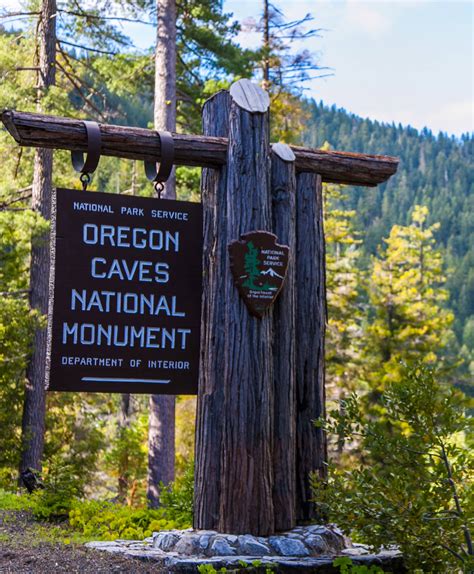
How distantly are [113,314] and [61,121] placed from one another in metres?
1.33

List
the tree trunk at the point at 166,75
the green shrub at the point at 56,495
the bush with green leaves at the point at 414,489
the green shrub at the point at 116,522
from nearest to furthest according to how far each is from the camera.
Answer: the bush with green leaves at the point at 414,489 < the green shrub at the point at 116,522 < the green shrub at the point at 56,495 < the tree trunk at the point at 166,75

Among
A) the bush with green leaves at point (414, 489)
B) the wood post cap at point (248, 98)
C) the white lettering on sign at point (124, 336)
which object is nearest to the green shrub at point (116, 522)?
the white lettering on sign at point (124, 336)

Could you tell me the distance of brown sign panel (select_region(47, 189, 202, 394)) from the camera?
5309mm

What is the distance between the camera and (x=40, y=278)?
14.9 metres

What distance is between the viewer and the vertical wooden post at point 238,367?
5.40 meters

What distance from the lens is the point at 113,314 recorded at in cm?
541

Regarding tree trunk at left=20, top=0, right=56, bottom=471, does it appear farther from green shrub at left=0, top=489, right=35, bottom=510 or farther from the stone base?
the stone base

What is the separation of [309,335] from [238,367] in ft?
2.43

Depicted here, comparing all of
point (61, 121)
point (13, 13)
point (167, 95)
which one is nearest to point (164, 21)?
point (167, 95)

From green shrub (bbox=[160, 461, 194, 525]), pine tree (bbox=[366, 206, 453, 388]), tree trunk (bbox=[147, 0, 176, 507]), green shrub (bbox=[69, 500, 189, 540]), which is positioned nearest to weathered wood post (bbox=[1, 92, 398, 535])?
green shrub (bbox=[69, 500, 189, 540])

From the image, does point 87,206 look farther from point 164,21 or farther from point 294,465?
point 164,21

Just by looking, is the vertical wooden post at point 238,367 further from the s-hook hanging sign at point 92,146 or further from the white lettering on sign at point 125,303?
the s-hook hanging sign at point 92,146

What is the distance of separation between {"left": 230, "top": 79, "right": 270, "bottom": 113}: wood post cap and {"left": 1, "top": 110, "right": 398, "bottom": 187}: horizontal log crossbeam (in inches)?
11.8

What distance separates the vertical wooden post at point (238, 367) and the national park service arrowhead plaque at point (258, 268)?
0.07 metres
